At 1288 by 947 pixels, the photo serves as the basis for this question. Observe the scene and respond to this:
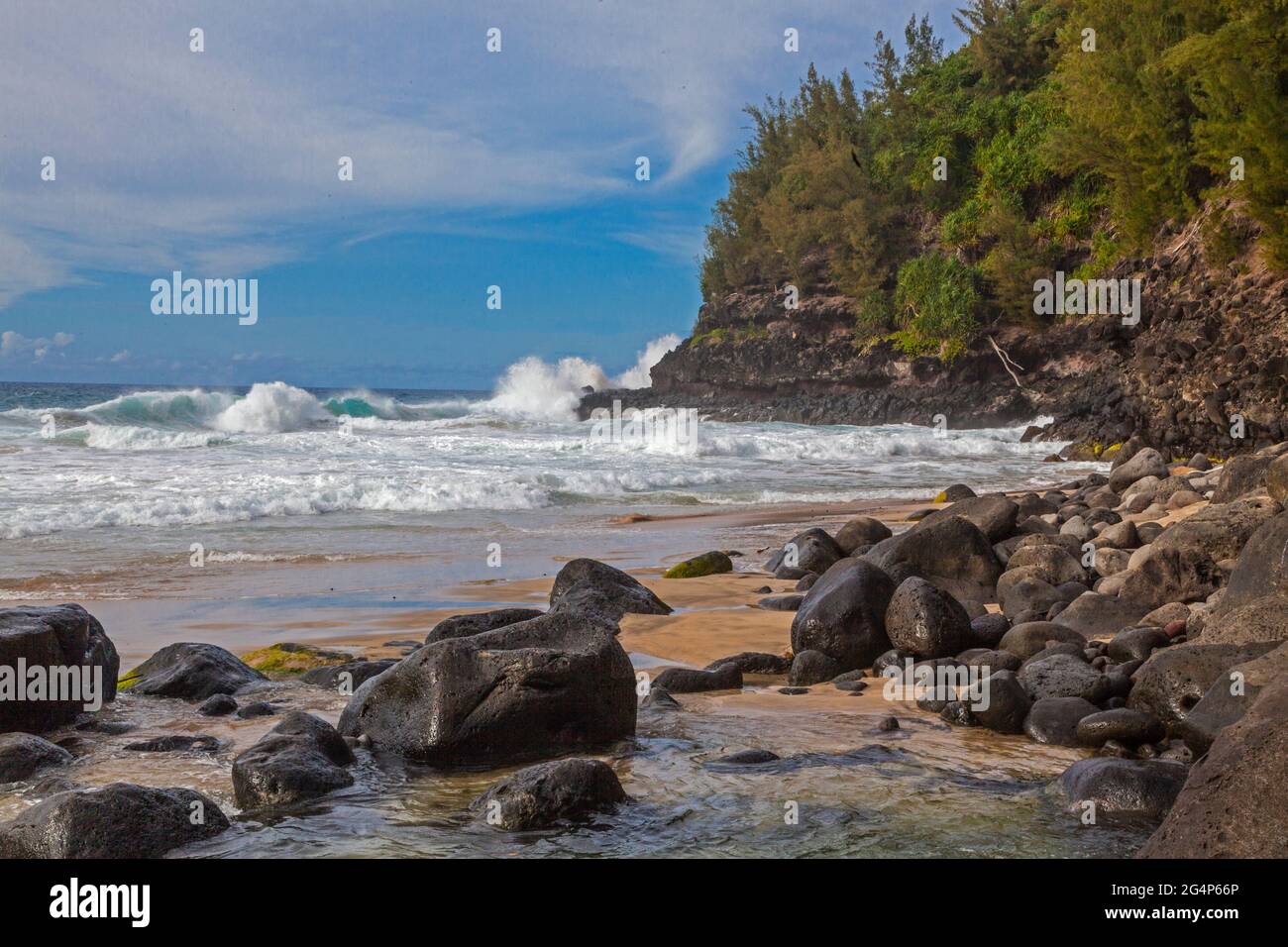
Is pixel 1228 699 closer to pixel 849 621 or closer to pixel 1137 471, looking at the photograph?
pixel 849 621

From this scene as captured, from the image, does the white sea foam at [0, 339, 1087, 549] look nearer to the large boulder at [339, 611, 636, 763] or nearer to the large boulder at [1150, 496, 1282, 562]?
the large boulder at [339, 611, 636, 763]

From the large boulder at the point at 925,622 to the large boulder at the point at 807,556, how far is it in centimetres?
317

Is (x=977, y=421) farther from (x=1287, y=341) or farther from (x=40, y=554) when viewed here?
(x=40, y=554)

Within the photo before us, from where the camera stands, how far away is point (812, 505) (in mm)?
16516

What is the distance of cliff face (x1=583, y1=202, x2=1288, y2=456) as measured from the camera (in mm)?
19531

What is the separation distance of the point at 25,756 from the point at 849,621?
175 inches

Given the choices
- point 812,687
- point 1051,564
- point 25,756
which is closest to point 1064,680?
point 812,687

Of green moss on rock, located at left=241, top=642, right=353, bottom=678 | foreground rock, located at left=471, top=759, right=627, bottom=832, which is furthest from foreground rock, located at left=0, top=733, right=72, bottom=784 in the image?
foreground rock, located at left=471, top=759, right=627, bottom=832

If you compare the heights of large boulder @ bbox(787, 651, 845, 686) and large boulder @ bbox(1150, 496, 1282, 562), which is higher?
large boulder @ bbox(1150, 496, 1282, 562)

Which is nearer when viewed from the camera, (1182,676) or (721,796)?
(721,796)

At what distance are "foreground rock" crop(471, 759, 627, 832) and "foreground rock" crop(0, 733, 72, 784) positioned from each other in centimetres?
198

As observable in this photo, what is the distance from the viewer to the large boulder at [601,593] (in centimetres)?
805

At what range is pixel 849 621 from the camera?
6617 millimetres
